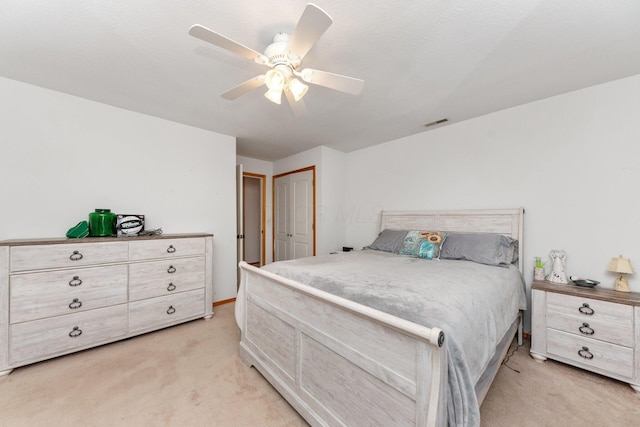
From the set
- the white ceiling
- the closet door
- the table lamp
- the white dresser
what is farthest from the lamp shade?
the white dresser

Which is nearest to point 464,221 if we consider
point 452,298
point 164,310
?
point 452,298

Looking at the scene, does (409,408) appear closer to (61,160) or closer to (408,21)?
(408,21)

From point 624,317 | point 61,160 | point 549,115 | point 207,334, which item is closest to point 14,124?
point 61,160

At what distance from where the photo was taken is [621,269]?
1.88 m

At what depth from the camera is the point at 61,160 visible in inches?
92.6

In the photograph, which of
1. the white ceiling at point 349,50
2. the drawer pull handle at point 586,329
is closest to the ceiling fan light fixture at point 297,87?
the white ceiling at point 349,50

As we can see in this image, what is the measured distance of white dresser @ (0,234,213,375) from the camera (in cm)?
190

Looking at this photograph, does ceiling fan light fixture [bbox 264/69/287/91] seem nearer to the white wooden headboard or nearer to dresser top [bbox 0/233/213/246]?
dresser top [bbox 0/233/213/246]

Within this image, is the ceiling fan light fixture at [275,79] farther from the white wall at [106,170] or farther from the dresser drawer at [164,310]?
the dresser drawer at [164,310]

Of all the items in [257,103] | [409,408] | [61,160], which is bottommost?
[409,408]

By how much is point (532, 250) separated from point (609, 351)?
0.94 metres

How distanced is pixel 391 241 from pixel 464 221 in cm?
87

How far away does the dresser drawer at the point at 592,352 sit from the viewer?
1718mm

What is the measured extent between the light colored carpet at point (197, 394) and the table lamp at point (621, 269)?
719 millimetres
